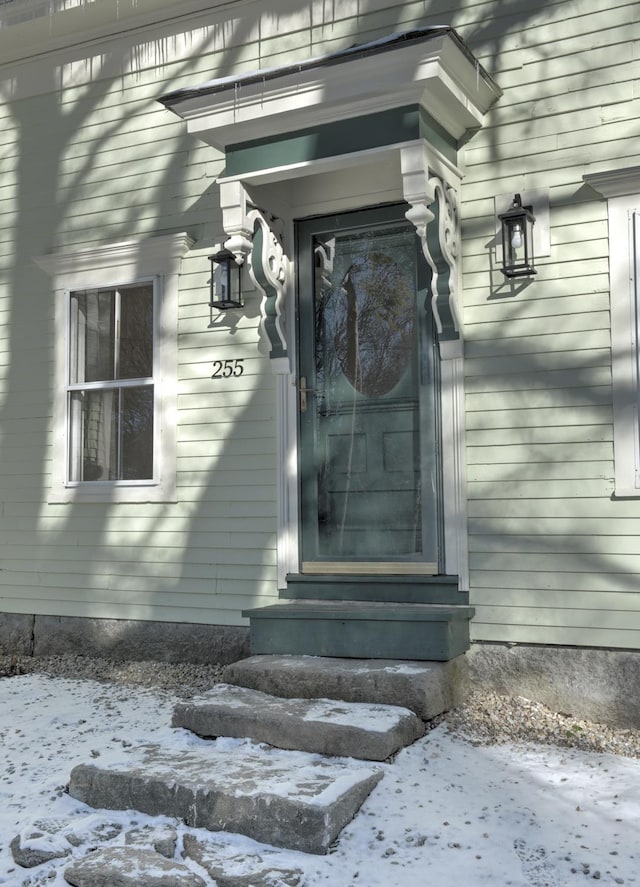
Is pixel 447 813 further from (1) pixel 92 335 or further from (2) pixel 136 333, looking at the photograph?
(1) pixel 92 335

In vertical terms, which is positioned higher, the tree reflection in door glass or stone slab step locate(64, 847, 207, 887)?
the tree reflection in door glass

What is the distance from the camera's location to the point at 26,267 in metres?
6.33

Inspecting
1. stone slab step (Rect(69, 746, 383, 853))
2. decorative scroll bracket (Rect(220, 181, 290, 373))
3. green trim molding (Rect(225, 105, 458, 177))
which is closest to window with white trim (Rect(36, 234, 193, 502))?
decorative scroll bracket (Rect(220, 181, 290, 373))

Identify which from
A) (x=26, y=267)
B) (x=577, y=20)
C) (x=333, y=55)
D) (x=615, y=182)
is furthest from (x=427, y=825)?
(x=26, y=267)

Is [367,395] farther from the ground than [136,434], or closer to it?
farther from the ground

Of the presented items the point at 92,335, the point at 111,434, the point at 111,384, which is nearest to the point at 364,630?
the point at 111,434

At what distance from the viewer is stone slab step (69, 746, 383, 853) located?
9.85ft

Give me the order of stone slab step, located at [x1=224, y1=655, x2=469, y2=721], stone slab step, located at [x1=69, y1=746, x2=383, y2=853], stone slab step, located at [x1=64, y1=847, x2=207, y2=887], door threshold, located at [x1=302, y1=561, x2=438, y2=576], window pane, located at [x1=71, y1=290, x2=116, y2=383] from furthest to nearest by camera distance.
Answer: window pane, located at [x1=71, y1=290, x2=116, y2=383] → door threshold, located at [x1=302, y1=561, x2=438, y2=576] → stone slab step, located at [x1=224, y1=655, x2=469, y2=721] → stone slab step, located at [x1=69, y1=746, x2=383, y2=853] → stone slab step, located at [x1=64, y1=847, x2=207, y2=887]

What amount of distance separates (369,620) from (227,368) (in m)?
1.89

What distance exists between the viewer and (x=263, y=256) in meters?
4.95

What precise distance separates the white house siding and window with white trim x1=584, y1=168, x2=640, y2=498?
6cm

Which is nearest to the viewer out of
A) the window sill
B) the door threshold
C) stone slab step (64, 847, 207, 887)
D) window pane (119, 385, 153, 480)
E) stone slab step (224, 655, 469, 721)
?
stone slab step (64, 847, 207, 887)

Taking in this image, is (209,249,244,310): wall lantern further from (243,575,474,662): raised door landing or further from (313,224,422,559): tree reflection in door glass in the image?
(243,575,474,662): raised door landing

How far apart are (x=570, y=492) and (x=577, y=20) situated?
2.39m
